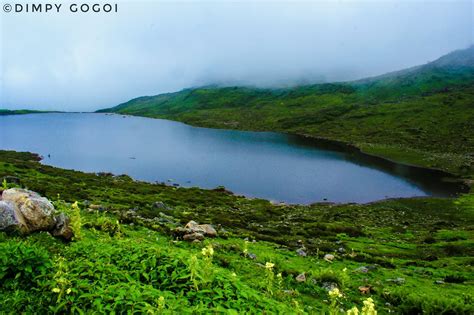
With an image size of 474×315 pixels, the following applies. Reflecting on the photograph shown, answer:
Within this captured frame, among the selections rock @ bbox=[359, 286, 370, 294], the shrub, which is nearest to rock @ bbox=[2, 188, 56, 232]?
the shrub

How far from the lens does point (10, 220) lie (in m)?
12.3

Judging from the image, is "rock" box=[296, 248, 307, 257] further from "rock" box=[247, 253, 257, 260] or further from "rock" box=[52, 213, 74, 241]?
"rock" box=[52, 213, 74, 241]

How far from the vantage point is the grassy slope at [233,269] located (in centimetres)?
826

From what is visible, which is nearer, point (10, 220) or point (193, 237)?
point (10, 220)

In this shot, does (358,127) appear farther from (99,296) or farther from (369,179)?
(99,296)

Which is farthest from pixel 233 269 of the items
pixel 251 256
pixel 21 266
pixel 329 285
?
pixel 21 266

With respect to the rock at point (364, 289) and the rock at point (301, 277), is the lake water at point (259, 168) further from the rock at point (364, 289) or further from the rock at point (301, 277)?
the rock at point (301, 277)

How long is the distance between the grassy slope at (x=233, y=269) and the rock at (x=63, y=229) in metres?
0.61

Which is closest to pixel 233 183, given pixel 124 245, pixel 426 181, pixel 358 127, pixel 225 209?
pixel 225 209

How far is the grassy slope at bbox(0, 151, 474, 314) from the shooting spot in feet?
27.1

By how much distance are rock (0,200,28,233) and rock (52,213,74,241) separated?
107 cm

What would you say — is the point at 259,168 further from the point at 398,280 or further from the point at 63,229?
the point at 63,229

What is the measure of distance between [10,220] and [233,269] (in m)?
9.37

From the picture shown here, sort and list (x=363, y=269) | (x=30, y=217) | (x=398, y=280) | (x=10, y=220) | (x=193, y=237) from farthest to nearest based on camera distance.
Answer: (x=193, y=237), (x=363, y=269), (x=398, y=280), (x=30, y=217), (x=10, y=220)
